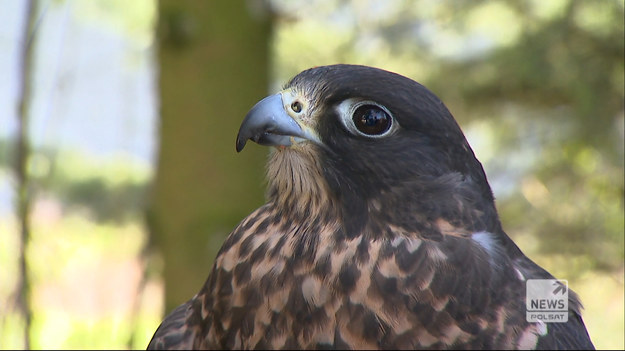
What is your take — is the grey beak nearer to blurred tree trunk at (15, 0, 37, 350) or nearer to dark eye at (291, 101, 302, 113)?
dark eye at (291, 101, 302, 113)

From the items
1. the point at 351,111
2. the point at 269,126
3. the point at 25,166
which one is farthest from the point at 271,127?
the point at 25,166

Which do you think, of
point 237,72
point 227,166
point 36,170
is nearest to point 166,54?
point 237,72

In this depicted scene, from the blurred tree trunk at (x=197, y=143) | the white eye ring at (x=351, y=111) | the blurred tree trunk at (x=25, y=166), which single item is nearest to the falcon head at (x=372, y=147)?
the white eye ring at (x=351, y=111)

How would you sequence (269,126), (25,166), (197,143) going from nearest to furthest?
1. (269,126)
2. (25,166)
3. (197,143)

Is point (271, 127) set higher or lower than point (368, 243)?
higher

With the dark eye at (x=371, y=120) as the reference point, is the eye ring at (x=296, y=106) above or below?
above

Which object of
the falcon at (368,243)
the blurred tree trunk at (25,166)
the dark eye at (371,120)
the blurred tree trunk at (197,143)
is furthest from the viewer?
the blurred tree trunk at (197,143)

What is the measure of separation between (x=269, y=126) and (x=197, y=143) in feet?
7.67

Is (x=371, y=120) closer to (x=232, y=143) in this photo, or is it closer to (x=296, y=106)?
(x=296, y=106)

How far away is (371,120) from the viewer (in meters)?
1.88

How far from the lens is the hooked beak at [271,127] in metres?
1.81

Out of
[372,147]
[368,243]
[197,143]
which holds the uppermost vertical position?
[197,143]

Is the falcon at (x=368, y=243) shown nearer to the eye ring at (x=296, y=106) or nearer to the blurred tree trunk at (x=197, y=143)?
the eye ring at (x=296, y=106)

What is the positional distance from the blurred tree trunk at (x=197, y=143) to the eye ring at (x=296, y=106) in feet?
7.37
